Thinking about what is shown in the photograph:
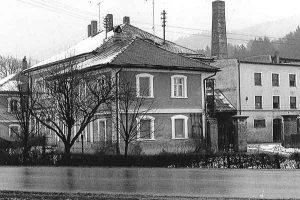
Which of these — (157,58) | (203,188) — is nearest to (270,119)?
(157,58)

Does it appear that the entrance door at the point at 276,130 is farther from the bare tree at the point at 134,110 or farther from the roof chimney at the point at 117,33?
the bare tree at the point at 134,110

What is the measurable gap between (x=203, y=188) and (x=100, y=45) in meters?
30.5

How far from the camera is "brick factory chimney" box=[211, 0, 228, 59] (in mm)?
68812

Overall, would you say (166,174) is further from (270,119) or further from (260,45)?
(260,45)

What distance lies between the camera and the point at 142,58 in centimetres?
3662

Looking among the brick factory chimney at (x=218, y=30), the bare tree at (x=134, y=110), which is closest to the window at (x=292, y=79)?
the brick factory chimney at (x=218, y=30)

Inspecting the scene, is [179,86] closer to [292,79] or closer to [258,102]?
A: [258,102]

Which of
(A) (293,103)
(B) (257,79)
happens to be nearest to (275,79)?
(B) (257,79)

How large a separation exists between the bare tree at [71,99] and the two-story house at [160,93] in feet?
10.9

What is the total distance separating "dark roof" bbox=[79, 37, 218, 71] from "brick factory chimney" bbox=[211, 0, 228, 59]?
30329 mm

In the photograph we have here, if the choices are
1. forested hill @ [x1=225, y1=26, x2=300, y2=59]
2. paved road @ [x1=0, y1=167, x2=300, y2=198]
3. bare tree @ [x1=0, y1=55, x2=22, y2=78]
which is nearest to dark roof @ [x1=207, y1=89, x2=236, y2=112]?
paved road @ [x1=0, y1=167, x2=300, y2=198]

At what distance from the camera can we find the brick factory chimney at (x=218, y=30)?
226 feet

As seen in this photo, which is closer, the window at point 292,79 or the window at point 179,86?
the window at point 179,86

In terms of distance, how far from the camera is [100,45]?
44938 millimetres
